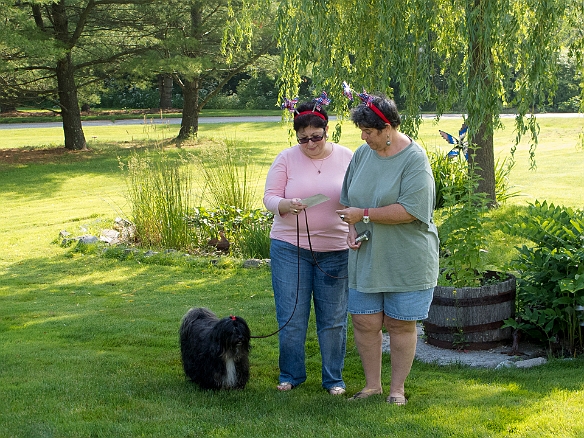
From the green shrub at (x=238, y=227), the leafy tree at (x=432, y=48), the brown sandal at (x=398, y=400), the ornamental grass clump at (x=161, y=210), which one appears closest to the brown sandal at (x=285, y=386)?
the brown sandal at (x=398, y=400)

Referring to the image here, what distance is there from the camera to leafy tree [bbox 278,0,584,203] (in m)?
7.52

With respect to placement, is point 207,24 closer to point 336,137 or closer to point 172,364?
point 336,137

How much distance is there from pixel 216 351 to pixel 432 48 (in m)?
5.33

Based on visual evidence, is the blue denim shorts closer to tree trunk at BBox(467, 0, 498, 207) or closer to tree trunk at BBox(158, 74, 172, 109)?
tree trunk at BBox(467, 0, 498, 207)

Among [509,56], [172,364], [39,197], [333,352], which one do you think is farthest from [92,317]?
[39,197]

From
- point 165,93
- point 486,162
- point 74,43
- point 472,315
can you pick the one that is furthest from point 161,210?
point 165,93

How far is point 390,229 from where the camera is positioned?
396 cm

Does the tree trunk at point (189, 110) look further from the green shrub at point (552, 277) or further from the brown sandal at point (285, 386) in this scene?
the brown sandal at point (285, 386)

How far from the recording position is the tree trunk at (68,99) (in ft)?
66.9

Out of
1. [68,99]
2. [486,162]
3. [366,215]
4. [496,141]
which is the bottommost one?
[496,141]

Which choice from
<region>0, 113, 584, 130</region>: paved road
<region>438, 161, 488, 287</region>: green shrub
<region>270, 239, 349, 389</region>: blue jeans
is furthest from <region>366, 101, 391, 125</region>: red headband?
<region>0, 113, 584, 130</region>: paved road

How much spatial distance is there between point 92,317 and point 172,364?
6.19 ft

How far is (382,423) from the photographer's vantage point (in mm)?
3797

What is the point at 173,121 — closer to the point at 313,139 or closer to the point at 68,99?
the point at 68,99
